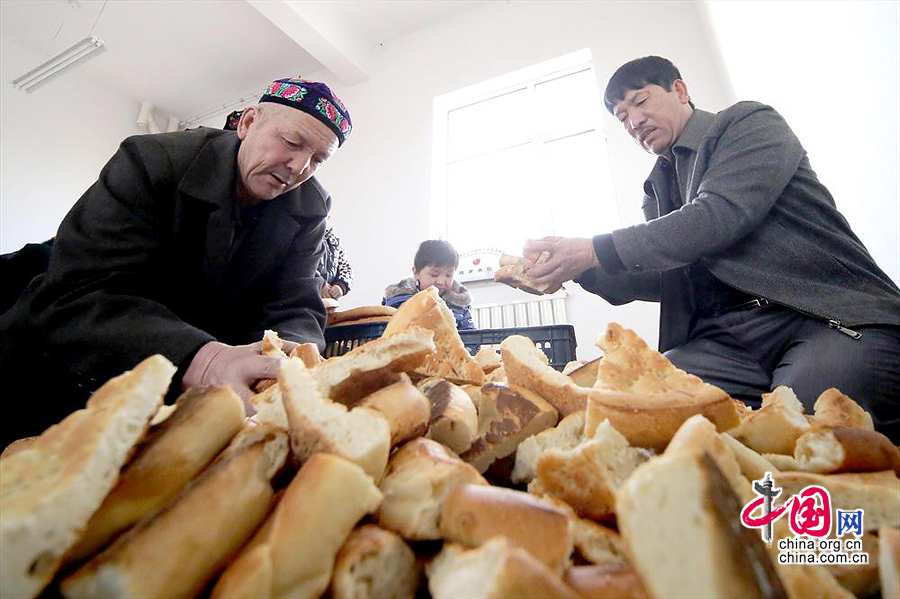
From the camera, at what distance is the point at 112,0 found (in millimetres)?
4039

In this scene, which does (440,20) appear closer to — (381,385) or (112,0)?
(112,0)

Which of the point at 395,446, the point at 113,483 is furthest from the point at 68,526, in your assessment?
the point at 395,446

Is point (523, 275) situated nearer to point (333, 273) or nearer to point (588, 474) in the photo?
point (588, 474)

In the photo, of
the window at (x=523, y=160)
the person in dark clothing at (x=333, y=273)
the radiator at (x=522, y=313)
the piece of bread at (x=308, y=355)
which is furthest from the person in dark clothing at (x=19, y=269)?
the window at (x=523, y=160)

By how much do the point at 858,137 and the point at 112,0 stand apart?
220 inches

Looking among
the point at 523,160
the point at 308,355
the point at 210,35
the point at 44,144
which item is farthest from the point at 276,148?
the point at 44,144

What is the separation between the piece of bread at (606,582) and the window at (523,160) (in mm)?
3294

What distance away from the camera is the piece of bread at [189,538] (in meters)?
0.19

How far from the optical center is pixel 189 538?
21cm

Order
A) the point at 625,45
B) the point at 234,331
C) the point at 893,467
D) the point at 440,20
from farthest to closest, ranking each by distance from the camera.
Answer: the point at 440,20, the point at 625,45, the point at 234,331, the point at 893,467

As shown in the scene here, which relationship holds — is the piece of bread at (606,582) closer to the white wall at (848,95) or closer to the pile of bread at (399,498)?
the pile of bread at (399,498)

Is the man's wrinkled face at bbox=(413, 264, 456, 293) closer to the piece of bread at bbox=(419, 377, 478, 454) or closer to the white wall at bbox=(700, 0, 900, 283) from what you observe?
the white wall at bbox=(700, 0, 900, 283)

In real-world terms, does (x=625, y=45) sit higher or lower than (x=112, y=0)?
lower

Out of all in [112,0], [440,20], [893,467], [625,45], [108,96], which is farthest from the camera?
→ [108,96]
